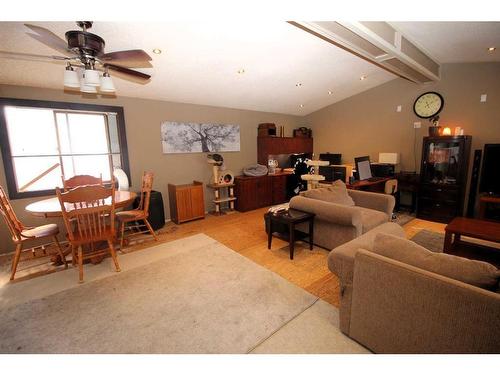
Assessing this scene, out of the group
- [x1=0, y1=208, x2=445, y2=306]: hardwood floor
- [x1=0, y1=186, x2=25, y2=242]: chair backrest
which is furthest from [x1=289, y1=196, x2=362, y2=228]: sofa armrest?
[x1=0, y1=186, x2=25, y2=242]: chair backrest

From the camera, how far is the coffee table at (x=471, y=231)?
2.17 metres

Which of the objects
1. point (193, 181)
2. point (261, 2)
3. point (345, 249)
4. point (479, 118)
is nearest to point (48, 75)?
point (193, 181)

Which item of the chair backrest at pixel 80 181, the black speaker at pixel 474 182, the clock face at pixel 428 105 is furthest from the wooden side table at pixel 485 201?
the chair backrest at pixel 80 181

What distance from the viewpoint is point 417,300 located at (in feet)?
3.82

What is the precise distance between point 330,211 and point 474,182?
3.14m

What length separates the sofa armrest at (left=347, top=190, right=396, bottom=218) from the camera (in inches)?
Answer: 122

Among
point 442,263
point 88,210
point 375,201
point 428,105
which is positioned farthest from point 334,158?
point 88,210

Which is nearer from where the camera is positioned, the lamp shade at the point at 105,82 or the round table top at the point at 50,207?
the lamp shade at the point at 105,82

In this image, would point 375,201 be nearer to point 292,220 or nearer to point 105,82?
point 292,220

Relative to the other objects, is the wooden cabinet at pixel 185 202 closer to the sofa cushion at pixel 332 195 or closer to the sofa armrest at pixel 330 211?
the sofa armrest at pixel 330 211

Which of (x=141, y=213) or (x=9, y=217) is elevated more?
(x=9, y=217)

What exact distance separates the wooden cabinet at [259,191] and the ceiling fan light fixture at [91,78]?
3144mm

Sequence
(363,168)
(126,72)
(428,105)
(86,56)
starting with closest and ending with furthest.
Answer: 1. (86,56)
2. (126,72)
3. (363,168)
4. (428,105)

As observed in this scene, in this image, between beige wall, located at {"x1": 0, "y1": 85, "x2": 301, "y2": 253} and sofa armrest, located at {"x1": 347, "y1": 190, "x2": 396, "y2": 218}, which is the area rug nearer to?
sofa armrest, located at {"x1": 347, "y1": 190, "x2": 396, "y2": 218}
